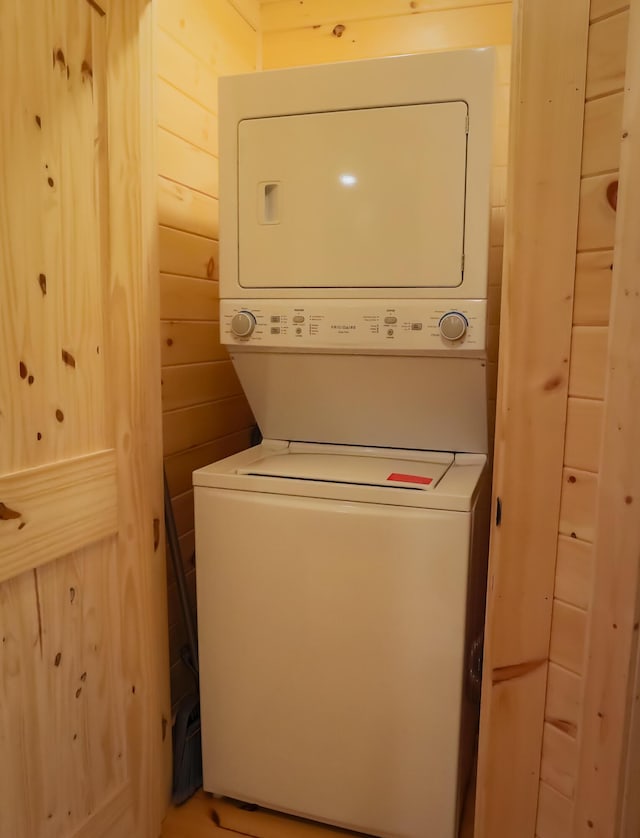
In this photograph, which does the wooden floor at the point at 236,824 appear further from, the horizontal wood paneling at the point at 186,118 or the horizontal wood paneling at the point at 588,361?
the horizontal wood paneling at the point at 186,118

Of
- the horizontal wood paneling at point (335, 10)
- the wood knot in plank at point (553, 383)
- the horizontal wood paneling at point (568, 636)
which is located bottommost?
the horizontal wood paneling at point (568, 636)

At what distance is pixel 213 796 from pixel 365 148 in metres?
1.67

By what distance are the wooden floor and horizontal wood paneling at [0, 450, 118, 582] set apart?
0.82 metres

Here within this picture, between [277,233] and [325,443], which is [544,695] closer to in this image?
[325,443]

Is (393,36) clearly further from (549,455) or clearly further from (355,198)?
(549,455)

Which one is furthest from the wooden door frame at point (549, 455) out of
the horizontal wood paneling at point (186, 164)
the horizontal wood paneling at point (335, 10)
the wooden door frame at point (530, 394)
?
the horizontal wood paneling at point (335, 10)

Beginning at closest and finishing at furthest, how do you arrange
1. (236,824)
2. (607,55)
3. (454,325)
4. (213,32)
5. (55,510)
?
(607,55)
(55,510)
(454,325)
(236,824)
(213,32)

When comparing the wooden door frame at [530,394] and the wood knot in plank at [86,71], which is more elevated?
the wood knot in plank at [86,71]

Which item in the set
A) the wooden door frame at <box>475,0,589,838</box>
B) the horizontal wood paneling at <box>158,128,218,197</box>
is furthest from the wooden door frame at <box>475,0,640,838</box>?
the horizontal wood paneling at <box>158,128,218,197</box>

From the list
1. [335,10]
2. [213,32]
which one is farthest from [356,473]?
[335,10]

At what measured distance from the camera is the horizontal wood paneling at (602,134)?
2.95 ft

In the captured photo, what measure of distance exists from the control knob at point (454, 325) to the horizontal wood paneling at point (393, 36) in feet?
3.21

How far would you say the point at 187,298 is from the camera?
5.68 ft

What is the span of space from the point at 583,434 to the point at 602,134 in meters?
0.45
